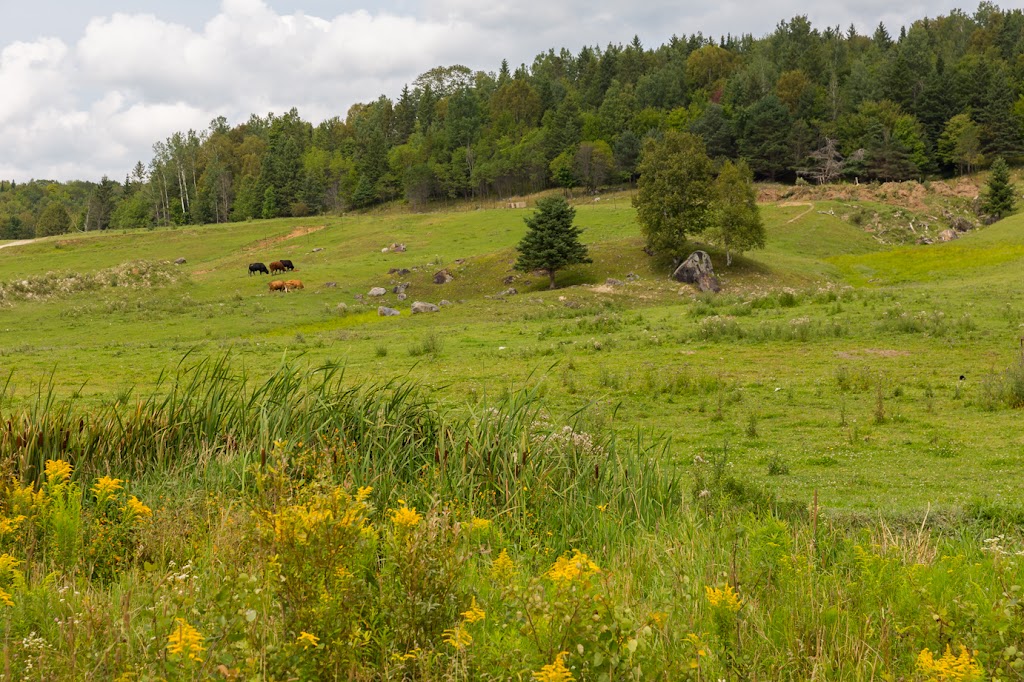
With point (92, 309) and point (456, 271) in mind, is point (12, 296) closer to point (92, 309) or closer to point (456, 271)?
point (92, 309)

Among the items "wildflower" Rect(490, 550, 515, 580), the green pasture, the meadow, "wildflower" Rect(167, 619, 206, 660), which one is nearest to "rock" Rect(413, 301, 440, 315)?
the green pasture

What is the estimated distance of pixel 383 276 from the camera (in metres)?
51.8

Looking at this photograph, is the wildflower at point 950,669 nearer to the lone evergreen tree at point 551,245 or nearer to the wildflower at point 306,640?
the wildflower at point 306,640

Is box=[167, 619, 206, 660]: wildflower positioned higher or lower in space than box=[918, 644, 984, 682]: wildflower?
higher

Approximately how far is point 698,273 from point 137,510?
4185cm

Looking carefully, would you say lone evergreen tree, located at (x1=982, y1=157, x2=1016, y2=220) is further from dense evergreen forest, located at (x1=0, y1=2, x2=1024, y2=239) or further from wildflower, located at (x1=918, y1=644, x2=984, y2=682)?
wildflower, located at (x1=918, y1=644, x2=984, y2=682)

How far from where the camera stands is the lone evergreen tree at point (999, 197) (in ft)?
220

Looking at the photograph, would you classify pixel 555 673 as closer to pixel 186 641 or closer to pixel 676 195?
pixel 186 641

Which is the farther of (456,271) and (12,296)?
(456,271)

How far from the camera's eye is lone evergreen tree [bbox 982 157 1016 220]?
6712 cm

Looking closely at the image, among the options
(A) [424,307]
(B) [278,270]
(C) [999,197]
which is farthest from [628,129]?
(A) [424,307]

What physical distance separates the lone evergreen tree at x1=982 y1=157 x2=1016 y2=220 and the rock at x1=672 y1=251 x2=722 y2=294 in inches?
1549

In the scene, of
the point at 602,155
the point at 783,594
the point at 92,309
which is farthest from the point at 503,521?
the point at 602,155

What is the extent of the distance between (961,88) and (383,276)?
9244cm
